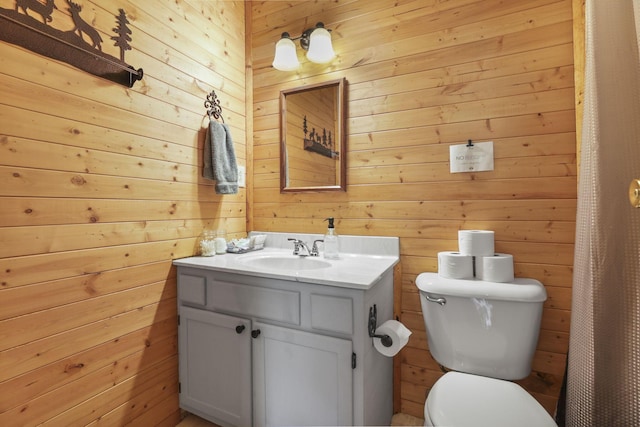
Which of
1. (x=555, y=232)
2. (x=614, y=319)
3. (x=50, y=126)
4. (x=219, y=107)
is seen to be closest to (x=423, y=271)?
(x=555, y=232)

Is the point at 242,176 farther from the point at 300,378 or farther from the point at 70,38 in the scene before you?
the point at 300,378

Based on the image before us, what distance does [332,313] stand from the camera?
1.13 metres

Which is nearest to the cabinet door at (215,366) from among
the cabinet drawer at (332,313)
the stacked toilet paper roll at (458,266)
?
the cabinet drawer at (332,313)

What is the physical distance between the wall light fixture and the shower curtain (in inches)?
44.8

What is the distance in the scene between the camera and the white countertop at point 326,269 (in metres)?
1.12

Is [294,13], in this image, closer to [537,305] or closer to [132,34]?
[132,34]

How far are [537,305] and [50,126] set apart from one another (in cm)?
193

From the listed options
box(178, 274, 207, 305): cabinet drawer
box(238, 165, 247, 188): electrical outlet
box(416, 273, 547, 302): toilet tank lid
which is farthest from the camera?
box(238, 165, 247, 188): electrical outlet

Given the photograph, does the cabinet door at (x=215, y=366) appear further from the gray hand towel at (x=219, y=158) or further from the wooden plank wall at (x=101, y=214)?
the gray hand towel at (x=219, y=158)

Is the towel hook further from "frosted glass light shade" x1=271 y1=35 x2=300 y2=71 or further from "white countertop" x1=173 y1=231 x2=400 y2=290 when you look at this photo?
"white countertop" x1=173 y1=231 x2=400 y2=290

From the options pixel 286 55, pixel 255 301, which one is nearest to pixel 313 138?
pixel 286 55

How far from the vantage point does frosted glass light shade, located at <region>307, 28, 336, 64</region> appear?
1.68 metres

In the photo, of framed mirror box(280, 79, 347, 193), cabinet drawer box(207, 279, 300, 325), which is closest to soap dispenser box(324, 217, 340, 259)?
framed mirror box(280, 79, 347, 193)

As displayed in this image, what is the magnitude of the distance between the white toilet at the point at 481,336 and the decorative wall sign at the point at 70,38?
5.26 feet
